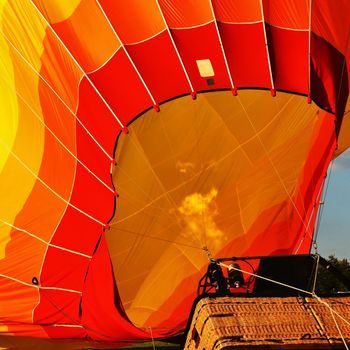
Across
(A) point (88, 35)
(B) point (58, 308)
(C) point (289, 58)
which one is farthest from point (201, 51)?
(B) point (58, 308)

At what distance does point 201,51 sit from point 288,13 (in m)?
0.75

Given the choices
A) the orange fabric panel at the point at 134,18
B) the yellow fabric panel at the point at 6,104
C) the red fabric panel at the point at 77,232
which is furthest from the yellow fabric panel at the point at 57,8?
the red fabric panel at the point at 77,232

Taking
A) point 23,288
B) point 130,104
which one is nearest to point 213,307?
point 130,104

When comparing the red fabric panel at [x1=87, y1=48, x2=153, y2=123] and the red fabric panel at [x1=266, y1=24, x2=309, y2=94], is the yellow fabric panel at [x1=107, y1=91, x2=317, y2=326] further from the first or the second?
the red fabric panel at [x1=266, y1=24, x2=309, y2=94]

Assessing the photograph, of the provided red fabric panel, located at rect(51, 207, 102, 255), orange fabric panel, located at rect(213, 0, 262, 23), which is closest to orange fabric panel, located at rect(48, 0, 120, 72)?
orange fabric panel, located at rect(213, 0, 262, 23)

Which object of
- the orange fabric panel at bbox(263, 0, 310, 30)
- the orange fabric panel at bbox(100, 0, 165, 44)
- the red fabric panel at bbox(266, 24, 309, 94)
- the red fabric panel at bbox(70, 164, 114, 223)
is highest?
the orange fabric panel at bbox(100, 0, 165, 44)

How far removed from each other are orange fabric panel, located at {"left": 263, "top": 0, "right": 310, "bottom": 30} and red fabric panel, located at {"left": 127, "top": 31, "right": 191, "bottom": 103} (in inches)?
32.5

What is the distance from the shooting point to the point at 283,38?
5109mm

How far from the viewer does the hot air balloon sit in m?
5.15

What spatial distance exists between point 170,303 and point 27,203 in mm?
1699

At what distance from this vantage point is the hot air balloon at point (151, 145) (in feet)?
16.9

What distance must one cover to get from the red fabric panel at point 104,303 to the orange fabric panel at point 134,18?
1.87m

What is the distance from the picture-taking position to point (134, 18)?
5.14m

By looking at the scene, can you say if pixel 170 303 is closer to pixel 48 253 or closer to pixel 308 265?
pixel 48 253
